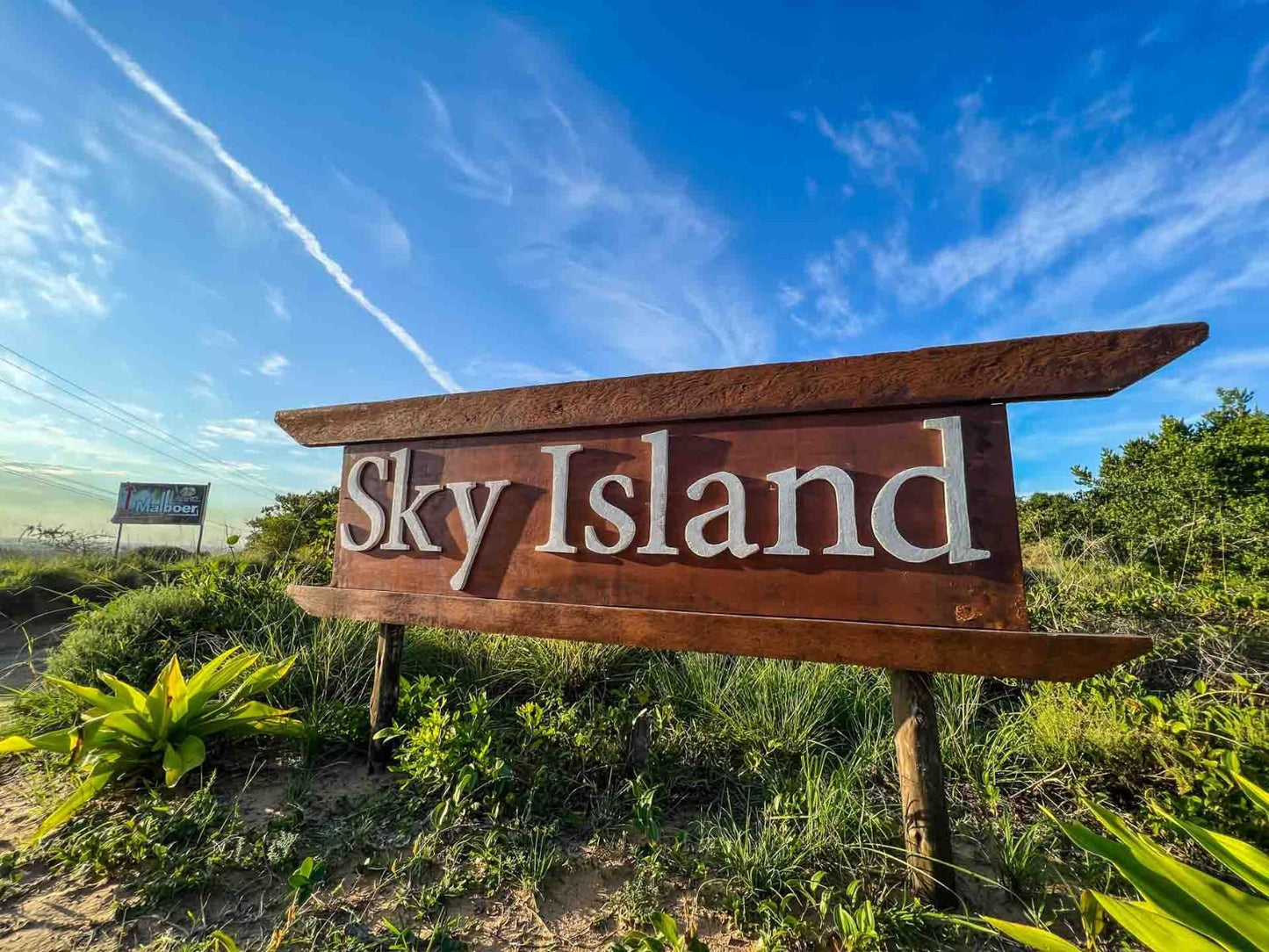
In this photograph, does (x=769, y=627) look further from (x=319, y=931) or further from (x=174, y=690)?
(x=174, y=690)

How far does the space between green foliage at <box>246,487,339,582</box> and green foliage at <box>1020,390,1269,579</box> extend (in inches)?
301

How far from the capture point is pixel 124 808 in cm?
233

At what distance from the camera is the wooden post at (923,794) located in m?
1.77

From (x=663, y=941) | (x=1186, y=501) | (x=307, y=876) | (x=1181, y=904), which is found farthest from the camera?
(x=1186, y=501)

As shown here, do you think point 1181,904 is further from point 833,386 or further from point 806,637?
point 833,386

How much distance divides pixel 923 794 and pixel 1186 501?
791cm

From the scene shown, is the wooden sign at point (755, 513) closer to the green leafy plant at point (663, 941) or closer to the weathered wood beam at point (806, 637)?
the weathered wood beam at point (806, 637)

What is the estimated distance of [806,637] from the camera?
1.81m

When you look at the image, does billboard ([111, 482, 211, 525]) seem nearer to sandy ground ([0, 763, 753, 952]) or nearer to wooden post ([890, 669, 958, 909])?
sandy ground ([0, 763, 753, 952])

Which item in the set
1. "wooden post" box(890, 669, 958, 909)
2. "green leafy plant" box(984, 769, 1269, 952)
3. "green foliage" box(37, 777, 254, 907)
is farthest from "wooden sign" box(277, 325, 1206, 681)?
"green foliage" box(37, 777, 254, 907)

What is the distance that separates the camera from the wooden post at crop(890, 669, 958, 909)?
1767 mm

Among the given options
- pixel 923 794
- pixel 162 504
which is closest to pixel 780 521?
pixel 923 794

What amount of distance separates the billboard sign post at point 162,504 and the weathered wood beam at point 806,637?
16159mm

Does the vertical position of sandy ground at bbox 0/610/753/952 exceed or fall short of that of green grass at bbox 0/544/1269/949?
it falls short
